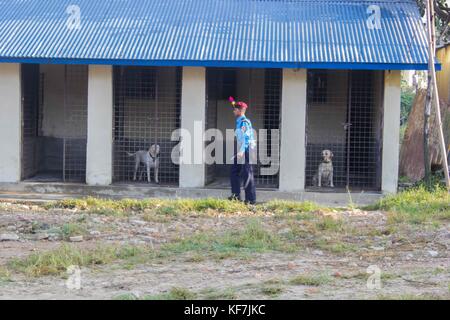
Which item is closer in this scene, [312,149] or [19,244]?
[19,244]

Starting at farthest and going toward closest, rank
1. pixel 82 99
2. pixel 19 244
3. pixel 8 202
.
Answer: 1. pixel 82 99
2. pixel 8 202
3. pixel 19 244

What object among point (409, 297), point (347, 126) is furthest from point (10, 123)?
point (409, 297)

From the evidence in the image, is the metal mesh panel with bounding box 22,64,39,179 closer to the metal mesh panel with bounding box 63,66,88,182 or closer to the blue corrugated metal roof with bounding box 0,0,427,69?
the metal mesh panel with bounding box 63,66,88,182

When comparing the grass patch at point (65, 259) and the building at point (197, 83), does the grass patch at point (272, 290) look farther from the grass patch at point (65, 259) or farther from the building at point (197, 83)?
the building at point (197, 83)

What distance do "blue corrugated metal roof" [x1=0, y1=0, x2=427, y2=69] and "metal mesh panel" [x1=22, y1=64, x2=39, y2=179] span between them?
107 centimetres

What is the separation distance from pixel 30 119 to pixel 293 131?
5652 mm

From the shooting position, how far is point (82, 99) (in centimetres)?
1819

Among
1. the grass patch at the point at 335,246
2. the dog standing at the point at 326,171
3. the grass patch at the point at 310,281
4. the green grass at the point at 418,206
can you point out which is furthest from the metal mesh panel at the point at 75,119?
the grass patch at the point at 310,281

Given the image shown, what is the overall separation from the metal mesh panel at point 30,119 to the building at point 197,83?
0.05 metres

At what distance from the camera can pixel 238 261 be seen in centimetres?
916

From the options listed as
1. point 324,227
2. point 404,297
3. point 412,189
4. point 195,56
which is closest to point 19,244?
point 324,227

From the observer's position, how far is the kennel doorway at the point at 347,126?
16297mm

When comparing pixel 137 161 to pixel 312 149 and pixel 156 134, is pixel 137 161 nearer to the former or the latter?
pixel 156 134
